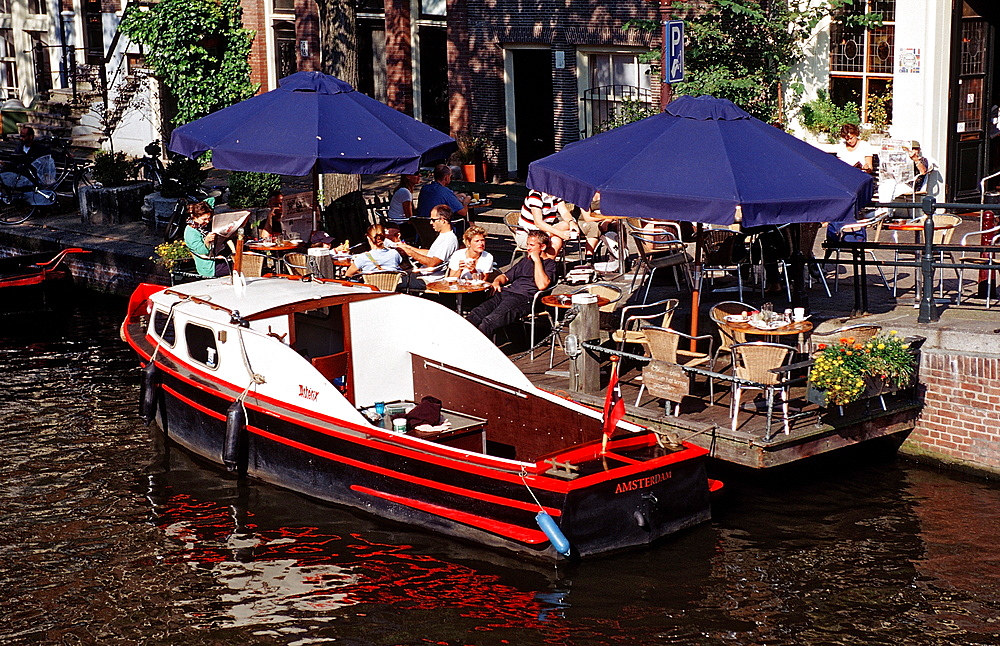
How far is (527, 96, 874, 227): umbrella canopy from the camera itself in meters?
10.9

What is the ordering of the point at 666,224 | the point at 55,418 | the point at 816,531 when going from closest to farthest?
the point at 816,531 → the point at 55,418 → the point at 666,224

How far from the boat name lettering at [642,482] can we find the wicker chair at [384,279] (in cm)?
485

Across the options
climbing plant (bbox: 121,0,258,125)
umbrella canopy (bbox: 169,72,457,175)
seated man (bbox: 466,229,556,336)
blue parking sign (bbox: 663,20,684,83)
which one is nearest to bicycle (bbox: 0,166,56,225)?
climbing plant (bbox: 121,0,258,125)

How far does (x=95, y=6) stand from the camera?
32.8 metres

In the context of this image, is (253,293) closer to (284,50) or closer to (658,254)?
(658,254)

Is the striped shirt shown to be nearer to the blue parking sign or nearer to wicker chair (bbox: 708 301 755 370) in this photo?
the blue parking sign

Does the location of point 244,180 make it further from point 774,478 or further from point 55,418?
point 774,478

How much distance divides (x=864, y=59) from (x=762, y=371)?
9.17m

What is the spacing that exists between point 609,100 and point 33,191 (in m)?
11.1

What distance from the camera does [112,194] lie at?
74.3 feet

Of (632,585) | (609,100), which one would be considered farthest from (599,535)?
(609,100)

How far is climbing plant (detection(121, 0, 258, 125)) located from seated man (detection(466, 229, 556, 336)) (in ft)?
51.6

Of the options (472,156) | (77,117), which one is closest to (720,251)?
(472,156)

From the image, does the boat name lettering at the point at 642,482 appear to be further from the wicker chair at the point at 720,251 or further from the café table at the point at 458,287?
the café table at the point at 458,287
